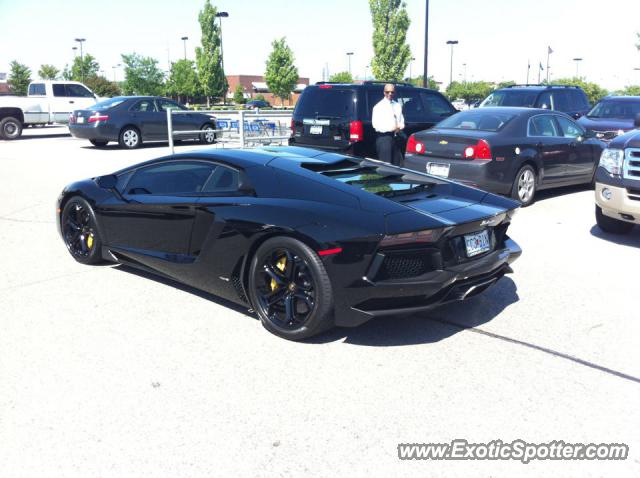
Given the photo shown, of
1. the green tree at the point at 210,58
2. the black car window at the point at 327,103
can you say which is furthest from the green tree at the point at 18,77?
the black car window at the point at 327,103

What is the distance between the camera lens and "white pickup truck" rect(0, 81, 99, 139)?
842 inches

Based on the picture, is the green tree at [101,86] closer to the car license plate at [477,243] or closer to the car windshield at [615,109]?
the car windshield at [615,109]

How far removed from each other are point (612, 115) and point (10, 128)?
1985 centimetres

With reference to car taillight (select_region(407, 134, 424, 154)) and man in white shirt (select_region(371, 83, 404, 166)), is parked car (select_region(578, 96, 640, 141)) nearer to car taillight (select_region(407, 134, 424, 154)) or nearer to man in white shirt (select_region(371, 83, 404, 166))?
man in white shirt (select_region(371, 83, 404, 166))

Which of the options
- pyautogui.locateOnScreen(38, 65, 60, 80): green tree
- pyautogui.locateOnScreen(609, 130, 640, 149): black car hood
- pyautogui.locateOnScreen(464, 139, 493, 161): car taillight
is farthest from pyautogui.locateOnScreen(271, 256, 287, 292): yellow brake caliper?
pyautogui.locateOnScreen(38, 65, 60, 80): green tree

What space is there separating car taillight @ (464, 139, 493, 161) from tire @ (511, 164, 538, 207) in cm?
70

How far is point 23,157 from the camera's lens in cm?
1561

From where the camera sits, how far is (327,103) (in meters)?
10.7

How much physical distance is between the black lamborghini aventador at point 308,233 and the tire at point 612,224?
330cm

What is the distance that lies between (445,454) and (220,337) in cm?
183

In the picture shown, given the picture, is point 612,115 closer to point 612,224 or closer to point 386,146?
point 386,146

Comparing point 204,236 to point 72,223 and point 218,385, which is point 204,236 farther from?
point 72,223

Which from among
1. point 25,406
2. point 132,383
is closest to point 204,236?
point 132,383

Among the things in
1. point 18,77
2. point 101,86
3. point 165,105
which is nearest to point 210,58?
point 101,86
